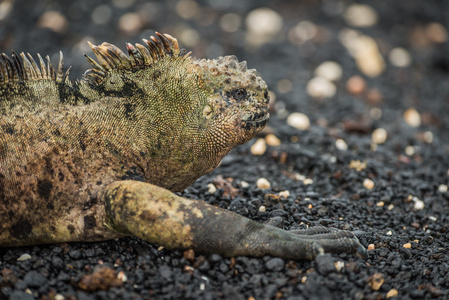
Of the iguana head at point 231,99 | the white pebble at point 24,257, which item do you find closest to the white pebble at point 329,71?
the iguana head at point 231,99

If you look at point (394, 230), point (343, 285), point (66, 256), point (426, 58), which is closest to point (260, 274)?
point (343, 285)

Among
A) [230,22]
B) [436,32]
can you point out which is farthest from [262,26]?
[436,32]

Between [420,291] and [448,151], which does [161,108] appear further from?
[448,151]

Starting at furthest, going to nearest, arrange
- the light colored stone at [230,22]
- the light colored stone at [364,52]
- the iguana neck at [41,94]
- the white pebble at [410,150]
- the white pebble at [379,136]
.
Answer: the light colored stone at [230,22] → the light colored stone at [364,52] → the white pebble at [379,136] → the white pebble at [410,150] → the iguana neck at [41,94]

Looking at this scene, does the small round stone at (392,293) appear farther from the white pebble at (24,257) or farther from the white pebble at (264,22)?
the white pebble at (264,22)

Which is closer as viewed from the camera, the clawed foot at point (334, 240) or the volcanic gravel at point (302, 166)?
the volcanic gravel at point (302, 166)

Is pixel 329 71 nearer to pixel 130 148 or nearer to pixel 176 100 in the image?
pixel 176 100
